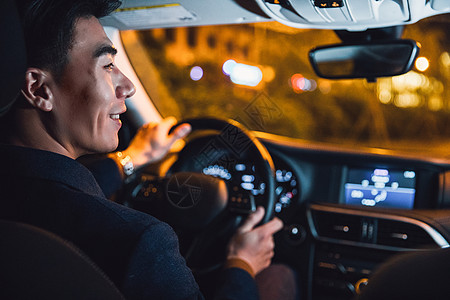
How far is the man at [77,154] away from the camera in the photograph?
1.22 m

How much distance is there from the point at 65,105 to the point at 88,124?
103 mm

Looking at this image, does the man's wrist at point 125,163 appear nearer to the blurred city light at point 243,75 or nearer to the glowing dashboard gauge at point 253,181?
the glowing dashboard gauge at point 253,181

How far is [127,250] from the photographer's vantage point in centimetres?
121

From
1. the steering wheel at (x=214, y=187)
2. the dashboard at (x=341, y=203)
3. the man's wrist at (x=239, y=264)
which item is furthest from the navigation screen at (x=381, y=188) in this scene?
the man's wrist at (x=239, y=264)

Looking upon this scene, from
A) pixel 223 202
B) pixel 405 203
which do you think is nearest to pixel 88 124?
pixel 223 202

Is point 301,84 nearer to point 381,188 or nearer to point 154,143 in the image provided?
point 381,188

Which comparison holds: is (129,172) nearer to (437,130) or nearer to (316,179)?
(316,179)

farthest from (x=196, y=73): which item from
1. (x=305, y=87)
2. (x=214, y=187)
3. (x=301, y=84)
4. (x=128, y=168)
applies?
(x=214, y=187)

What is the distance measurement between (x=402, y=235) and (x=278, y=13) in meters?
1.34

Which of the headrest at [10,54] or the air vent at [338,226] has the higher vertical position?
the headrest at [10,54]

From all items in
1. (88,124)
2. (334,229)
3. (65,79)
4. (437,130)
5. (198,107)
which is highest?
(65,79)

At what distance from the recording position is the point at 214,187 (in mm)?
2299

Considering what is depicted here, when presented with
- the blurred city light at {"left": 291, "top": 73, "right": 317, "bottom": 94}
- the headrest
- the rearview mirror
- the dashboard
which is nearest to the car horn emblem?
the dashboard

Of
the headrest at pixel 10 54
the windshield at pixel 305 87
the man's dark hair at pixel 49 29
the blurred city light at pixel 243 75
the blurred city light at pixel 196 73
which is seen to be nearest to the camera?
the headrest at pixel 10 54
